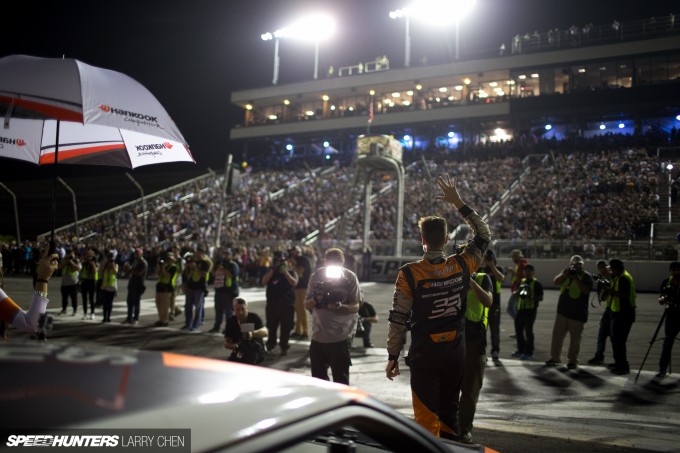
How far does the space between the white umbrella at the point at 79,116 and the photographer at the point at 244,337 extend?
7.37 feet

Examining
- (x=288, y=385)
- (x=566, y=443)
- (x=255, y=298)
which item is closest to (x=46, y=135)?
(x=288, y=385)

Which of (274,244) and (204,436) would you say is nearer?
(204,436)

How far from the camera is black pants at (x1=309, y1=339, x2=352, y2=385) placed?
17.3ft

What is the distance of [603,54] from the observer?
44062 millimetres

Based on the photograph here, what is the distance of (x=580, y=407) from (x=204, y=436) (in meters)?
6.15

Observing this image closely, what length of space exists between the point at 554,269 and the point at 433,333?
2083 cm

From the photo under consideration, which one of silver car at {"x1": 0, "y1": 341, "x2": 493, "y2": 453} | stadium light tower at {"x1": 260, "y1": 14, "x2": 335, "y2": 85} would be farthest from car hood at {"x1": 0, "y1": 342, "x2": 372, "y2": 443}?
stadium light tower at {"x1": 260, "y1": 14, "x2": 335, "y2": 85}

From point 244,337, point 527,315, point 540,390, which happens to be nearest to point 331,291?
point 244,337

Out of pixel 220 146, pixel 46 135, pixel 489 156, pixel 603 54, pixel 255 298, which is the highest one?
pixel 603 54

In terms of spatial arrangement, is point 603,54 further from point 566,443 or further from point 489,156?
point 566,443

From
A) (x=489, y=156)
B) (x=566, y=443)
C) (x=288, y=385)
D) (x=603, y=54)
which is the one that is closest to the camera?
(x=288, y=385)

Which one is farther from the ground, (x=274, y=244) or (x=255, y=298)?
(x=274, y=244)

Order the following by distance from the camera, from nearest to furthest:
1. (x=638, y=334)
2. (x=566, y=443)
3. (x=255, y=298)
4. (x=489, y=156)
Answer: (x=566, y=443)
(x=638, y=334)
(x=255, y=298)
(x=489, y=156)

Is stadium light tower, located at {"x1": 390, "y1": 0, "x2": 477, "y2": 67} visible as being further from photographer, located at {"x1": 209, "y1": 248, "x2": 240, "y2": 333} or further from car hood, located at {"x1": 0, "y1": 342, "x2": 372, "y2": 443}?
car hood, located at {"x1": 0, "y1": 342, "x2": 372, "y2": 443}
